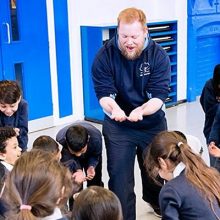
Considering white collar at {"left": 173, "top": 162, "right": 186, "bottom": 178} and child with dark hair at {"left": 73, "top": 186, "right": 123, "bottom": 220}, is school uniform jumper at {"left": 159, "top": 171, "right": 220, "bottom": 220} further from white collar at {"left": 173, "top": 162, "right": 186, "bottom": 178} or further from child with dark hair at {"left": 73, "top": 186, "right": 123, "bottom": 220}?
child with dark hair at {"left": 73, "top": 186, "right": 123, "bottom": 220}

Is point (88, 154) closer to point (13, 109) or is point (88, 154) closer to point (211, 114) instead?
point (13, 109)

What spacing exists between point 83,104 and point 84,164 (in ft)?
7.08

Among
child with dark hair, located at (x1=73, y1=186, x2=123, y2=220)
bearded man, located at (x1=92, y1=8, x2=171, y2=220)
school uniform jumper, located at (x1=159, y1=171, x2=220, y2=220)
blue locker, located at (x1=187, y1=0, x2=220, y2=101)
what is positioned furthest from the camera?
blue locker, located at (x1=187, y1=0, x2=220, y2=101)

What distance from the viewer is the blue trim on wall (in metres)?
4.41

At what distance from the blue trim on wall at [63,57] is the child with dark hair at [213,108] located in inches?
84.8

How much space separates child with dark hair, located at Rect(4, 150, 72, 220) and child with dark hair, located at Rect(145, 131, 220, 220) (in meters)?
0.45

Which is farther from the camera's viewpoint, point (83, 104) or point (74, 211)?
point (83, 104)

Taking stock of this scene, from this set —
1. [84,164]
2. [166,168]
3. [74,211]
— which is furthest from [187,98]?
[74,211]

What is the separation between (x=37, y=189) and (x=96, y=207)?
237 mm

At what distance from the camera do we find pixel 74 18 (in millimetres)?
4551

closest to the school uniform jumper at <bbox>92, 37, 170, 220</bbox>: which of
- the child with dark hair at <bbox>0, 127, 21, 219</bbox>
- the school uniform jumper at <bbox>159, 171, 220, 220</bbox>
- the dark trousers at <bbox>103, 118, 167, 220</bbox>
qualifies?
the dark trousers at <bbox>103, 118, 167, 220</bbox>

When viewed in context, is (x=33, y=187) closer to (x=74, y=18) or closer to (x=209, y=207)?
(x=209, y=207)

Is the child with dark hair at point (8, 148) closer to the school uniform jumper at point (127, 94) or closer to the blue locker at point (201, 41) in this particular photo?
the school uniform jumper at point (127, 94)

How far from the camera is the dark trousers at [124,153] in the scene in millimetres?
2369
